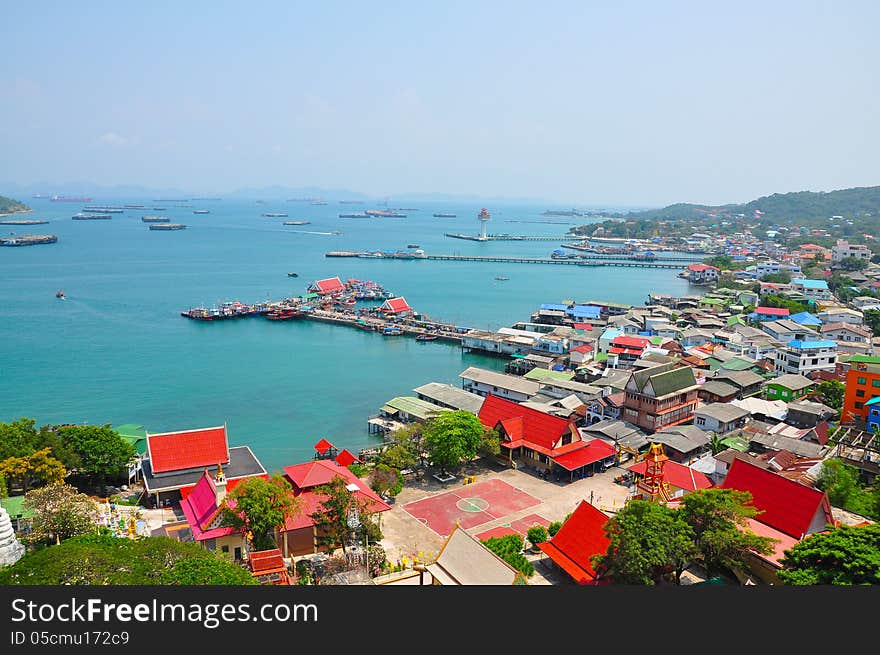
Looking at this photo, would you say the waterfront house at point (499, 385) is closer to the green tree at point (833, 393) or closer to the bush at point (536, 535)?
the green tree at point (833, 393)

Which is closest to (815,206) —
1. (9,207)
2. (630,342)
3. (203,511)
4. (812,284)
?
(812,284)

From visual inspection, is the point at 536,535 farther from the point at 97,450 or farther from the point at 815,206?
the point at 815,206

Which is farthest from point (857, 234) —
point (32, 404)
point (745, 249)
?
point (32, 404)

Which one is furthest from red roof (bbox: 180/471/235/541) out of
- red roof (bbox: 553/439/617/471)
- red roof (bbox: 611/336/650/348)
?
red roof (bbox: 611/336/650/348)

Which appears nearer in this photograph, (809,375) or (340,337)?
(809,375)

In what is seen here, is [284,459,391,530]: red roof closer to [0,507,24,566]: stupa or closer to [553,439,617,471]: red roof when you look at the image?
[0,507,24,566]: stupa

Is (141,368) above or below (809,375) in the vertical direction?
below

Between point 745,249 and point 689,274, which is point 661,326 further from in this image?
point 745,249

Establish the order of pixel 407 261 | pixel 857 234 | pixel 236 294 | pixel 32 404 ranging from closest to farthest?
→ pixel 32 404 < pixel 236 294 < pixel 407 261 < pixel 857 234
